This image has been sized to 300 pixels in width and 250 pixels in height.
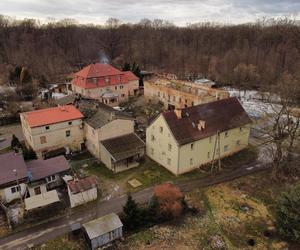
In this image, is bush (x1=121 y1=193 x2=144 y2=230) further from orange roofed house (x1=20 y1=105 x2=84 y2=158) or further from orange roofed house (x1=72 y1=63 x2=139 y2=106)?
orange roofed house (x1=72 y1=63 x2=139 y2=106)

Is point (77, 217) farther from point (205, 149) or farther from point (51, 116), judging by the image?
point (205, 149)

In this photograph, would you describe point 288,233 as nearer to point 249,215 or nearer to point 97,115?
point 249,215

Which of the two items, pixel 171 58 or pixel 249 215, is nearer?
pixel 249 215

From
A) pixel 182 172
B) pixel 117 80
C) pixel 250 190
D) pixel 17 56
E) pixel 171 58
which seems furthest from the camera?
pixel 171 58

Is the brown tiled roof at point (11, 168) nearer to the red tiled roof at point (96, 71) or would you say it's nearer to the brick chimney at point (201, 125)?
the brick chimney at point (201, 125)

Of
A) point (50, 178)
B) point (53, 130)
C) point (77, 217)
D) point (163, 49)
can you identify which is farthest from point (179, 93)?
point (163, 49)

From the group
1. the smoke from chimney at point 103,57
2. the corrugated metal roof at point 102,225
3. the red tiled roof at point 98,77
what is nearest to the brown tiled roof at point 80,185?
the corrugated metal roof at point 102,225

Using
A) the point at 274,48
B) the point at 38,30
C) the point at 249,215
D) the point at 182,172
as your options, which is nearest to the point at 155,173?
the point at 182,172
